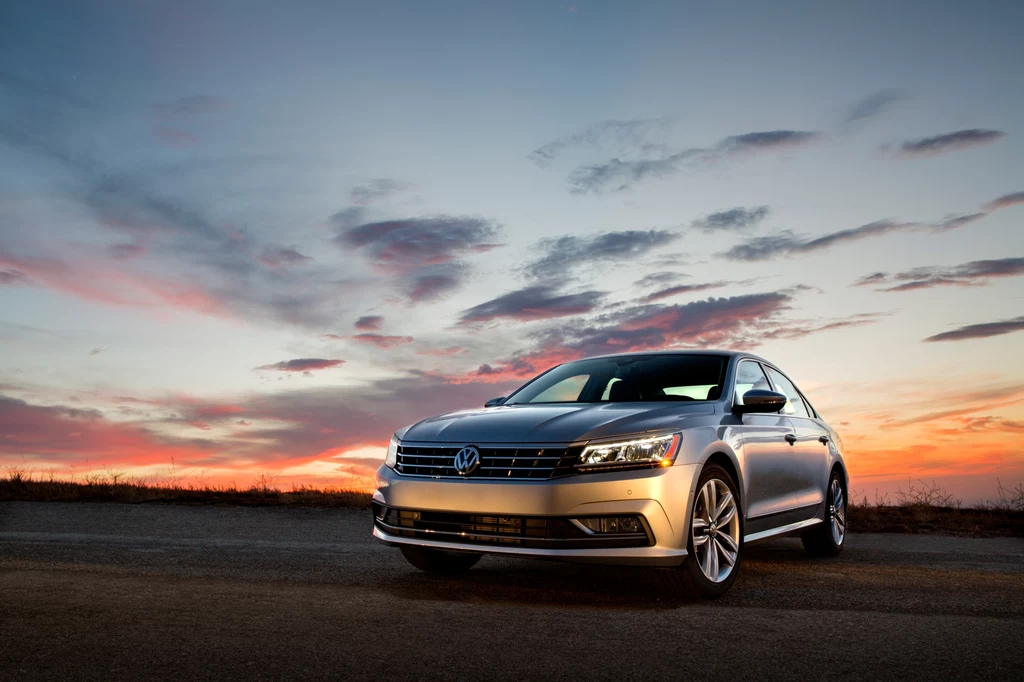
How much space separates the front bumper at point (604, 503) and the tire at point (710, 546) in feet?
0.59

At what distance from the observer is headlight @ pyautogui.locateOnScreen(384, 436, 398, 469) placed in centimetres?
691

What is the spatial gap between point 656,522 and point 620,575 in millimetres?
1463

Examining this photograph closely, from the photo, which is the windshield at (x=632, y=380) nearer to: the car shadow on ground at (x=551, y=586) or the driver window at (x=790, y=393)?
the driver window at (x=790, y=393)

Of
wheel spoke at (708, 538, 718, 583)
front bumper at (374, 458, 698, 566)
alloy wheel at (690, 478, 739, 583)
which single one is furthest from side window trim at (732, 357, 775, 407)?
front bumper at (374, 458, 698, 566)

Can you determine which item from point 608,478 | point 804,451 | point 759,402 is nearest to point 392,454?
point 608,478

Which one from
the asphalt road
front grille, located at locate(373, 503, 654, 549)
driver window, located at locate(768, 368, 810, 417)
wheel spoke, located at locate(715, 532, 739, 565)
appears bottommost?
the asphalt road

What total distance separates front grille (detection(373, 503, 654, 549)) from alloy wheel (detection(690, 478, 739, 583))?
0.65 meters

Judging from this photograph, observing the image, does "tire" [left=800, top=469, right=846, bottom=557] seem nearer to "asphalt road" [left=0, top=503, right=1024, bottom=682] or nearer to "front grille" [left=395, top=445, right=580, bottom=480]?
"asphalt road" [left=0, top=503, right=1024, bottom=682]

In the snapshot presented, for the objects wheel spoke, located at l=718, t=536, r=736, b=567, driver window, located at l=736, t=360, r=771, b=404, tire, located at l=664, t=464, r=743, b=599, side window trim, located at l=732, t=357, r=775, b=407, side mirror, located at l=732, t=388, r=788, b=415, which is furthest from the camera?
driver window, located at l=736, t=360, r=771, b=404

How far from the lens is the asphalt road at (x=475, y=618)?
4273 millimetres

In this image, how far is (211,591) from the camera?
623 cm

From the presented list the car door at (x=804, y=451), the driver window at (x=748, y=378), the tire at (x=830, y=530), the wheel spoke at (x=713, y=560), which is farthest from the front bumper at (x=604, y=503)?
the tire at (x=830, y=530)

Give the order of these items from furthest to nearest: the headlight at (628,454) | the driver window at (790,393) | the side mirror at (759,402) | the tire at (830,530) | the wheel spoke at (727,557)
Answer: the tire at (830,530), the driver window at (790,393), the side mirror at (759,402), the wheel spoke at (727,557), the headlight at (628,454)

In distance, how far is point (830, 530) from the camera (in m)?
→ 9.25
